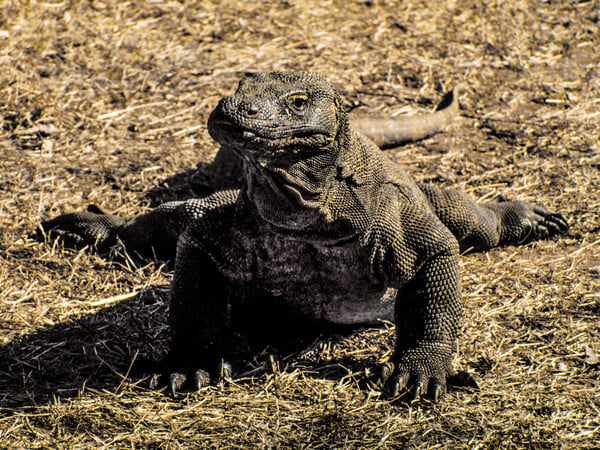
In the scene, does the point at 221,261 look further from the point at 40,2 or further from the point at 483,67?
the point at 40,2

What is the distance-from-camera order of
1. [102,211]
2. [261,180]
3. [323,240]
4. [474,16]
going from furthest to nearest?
[474,16]
[102,211]
[323,240]
[261,180]

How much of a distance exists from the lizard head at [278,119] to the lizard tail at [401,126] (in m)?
3.20

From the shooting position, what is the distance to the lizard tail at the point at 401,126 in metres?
6.96

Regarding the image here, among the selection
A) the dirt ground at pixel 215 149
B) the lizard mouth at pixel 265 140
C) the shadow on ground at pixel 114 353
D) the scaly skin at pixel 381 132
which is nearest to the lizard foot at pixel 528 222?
the dirt ground at pixel 215 149

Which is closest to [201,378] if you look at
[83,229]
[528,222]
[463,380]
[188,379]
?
[188,379]

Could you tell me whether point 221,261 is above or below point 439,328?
above

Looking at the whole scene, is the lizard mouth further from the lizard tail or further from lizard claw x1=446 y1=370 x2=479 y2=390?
the lizard tail

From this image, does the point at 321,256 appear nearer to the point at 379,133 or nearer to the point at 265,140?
the point at 265,140

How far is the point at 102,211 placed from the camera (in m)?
6.11

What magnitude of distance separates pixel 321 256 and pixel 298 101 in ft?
3.48

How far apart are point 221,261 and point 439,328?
4.12 ft

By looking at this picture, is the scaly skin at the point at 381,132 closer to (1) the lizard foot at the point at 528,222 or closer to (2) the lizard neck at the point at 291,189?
(1) the lizard foot at the point at 528,222

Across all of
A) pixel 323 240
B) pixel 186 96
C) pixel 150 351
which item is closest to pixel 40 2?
pixel 186 96

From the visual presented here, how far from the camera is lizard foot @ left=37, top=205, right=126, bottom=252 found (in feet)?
18.9
